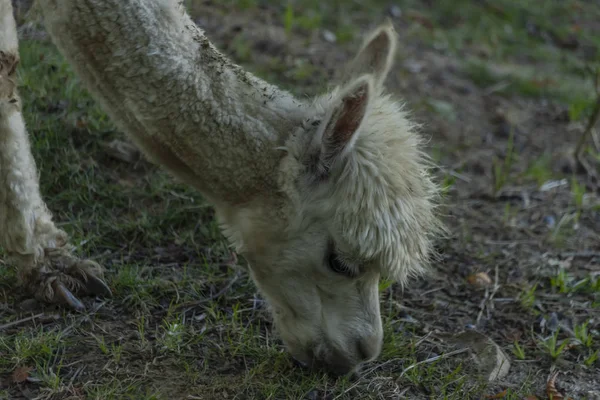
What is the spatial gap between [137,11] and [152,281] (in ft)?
4.36

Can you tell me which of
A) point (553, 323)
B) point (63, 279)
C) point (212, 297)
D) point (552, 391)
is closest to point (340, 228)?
point (212, 297)

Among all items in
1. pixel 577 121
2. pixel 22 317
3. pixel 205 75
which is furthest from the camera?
pixel 577 121

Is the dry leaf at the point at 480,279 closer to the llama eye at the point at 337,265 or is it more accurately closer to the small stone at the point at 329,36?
the llama eye at the point at 337,265

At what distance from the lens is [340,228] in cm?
334

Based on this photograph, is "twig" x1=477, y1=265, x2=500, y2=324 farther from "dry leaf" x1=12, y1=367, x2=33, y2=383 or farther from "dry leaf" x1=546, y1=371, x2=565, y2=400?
"dry leaf" x1=12, y1=367, x2=33, y2=383

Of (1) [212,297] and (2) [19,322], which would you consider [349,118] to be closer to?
(1) [212,297]

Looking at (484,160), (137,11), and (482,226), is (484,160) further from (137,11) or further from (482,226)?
(137,11)

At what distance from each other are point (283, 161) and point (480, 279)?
5.99ft

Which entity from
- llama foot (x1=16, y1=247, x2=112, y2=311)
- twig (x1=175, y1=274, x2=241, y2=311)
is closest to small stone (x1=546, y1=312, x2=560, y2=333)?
twig (x1=175, y1=274, x2=241, y2=311)

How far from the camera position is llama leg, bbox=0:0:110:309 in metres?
3.82

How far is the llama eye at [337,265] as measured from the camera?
3.39 meters

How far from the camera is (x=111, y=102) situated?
144 inches

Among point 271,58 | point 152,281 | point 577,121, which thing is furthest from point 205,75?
point 577,121

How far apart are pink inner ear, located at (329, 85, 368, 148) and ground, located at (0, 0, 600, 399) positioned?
1.03 metres
